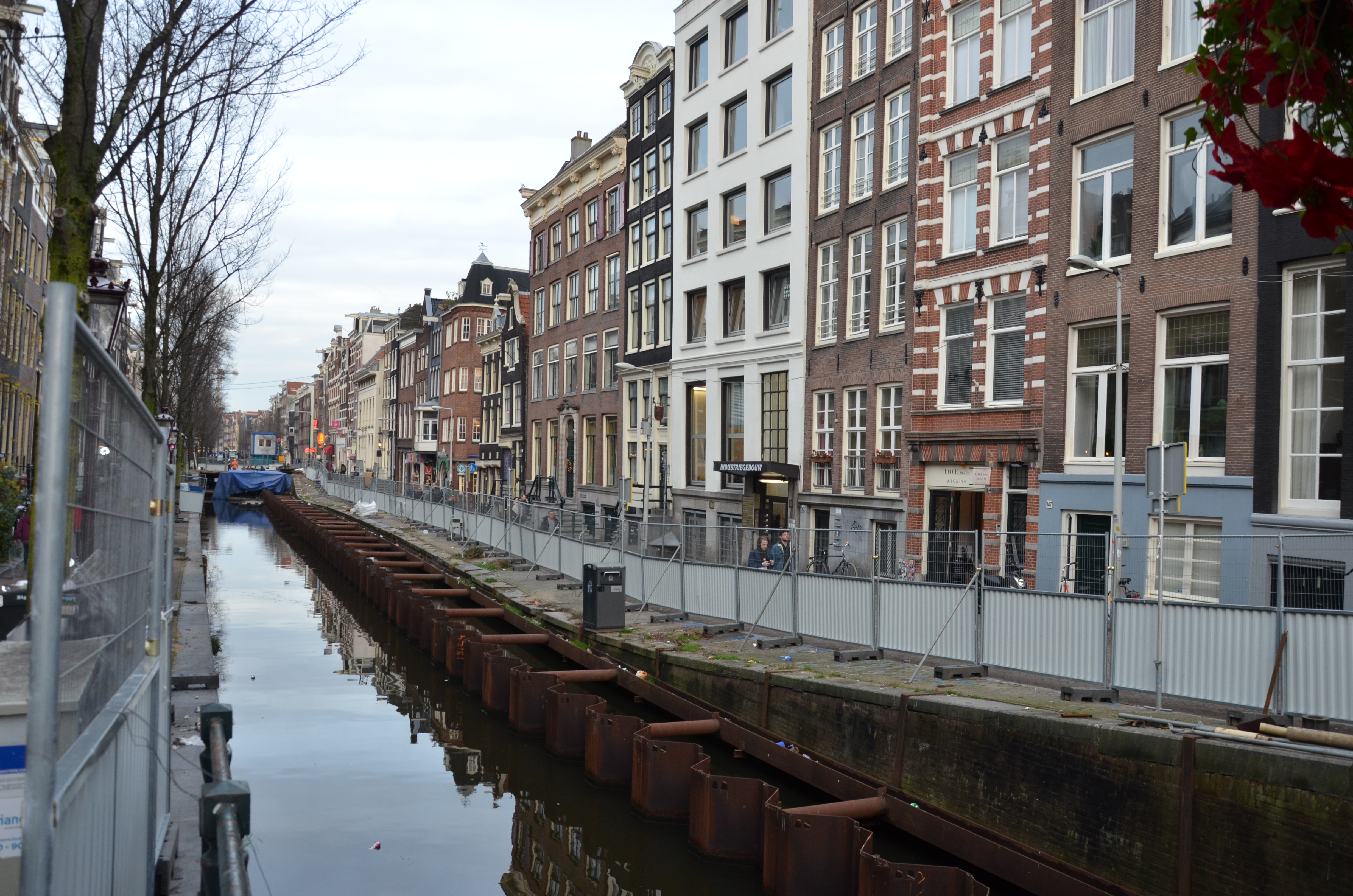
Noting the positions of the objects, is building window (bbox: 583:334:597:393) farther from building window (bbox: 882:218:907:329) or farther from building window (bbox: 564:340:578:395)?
building window (bbox: 882:218:907:329)

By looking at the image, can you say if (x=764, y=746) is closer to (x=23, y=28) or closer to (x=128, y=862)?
(x=128, y=862)

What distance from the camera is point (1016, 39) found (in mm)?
22906

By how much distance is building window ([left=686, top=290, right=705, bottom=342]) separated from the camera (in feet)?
122

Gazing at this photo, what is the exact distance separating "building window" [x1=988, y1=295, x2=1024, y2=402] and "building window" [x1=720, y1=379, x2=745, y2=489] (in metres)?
11.3

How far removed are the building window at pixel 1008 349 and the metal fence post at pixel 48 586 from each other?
2125 cm

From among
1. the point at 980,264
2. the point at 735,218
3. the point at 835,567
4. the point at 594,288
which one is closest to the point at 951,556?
the point at 835,567

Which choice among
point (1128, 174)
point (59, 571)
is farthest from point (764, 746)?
point (1128, 174)

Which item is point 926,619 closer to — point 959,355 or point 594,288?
point 959,355

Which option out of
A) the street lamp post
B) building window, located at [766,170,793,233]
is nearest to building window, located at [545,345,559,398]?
building window, located at [766,170,793,233]

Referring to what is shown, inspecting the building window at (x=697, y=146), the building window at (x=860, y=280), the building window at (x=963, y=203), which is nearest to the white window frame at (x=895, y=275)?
the building window at (x=860, y=280)

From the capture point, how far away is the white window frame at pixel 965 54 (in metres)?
23.8

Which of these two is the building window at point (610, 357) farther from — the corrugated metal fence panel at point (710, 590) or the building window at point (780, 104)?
the corrugated metal fence panel at point (710, 590)

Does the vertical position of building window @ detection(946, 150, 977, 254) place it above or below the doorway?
above

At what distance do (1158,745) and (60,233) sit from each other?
10869 millimetres
